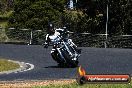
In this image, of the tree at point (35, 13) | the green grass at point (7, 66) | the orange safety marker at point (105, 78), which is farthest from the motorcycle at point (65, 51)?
the tree at point (35, 13)

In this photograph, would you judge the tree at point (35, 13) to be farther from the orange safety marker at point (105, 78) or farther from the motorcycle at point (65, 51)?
the orange safety marker at point (105, 78)

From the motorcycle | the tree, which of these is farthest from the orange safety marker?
the tree

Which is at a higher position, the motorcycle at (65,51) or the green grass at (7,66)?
the motorcycle at (65,51)

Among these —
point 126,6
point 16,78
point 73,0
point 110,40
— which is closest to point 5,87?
point 16,78

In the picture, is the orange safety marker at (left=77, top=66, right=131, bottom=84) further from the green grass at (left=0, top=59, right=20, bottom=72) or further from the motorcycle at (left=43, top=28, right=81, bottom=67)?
the motorcycle at (left=43, top=28, right=81, bottom=67)

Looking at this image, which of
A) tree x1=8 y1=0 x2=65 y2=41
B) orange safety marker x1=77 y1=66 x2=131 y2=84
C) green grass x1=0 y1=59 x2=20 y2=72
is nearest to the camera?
orange safety marker x1=77 y1=66 x2=131 y2=84

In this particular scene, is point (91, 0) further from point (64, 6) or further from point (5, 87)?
point (5, 87)

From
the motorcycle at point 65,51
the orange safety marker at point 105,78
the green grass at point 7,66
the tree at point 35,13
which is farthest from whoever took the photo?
the tree at point 35,13

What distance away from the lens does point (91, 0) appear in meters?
43.5

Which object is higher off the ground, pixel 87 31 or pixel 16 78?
pixel 16 78

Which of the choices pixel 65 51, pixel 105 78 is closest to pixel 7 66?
pixel 65 51

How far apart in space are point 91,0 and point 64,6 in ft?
32.8

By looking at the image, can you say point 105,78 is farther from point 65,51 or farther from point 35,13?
point 35,13

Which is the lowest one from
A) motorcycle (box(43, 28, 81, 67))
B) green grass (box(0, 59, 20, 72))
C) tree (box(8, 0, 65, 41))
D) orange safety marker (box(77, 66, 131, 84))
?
tree (box(8, 0, 65, 41))
